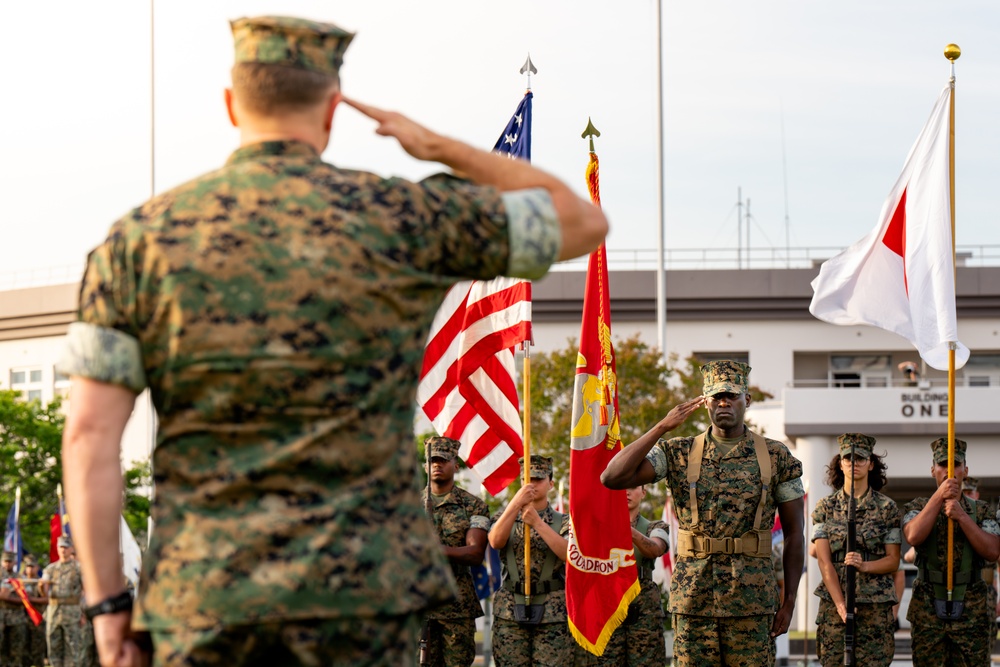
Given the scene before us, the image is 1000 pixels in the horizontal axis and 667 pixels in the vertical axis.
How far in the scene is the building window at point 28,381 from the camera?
54.5 m

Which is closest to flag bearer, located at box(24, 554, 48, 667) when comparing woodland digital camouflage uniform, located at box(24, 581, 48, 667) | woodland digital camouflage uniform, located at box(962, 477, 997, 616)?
woodland digital camouflage uniform, located at box(24, 581, 48, 667)

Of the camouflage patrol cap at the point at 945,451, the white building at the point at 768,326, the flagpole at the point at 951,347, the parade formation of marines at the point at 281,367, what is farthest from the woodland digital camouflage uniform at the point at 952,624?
the white building at the point at 768,326

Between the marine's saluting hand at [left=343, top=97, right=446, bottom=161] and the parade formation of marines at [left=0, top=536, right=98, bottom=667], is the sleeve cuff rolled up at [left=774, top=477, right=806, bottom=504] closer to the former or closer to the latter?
the marine's saluting hand at [left=343, top=97, right=446, bottom=161]

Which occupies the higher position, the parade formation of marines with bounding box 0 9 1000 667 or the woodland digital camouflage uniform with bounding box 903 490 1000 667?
the parade formation of marines with bounding box 0 9 1000 667

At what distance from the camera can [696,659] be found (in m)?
8.82

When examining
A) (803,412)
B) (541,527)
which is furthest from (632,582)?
(803,412)

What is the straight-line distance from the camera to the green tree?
1483 inches

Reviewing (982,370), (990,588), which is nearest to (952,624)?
(990,588)

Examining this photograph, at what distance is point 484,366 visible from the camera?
36.2 ft

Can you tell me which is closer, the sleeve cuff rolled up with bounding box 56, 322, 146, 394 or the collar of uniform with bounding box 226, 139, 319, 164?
the sleeve cuff rolled up with bounding box 56, 322, 146, 394

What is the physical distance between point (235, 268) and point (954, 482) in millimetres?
8706

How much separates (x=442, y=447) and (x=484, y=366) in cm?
69

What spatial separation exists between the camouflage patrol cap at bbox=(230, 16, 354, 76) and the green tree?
114 ft

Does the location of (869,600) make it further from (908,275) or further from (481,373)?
(481,373)
